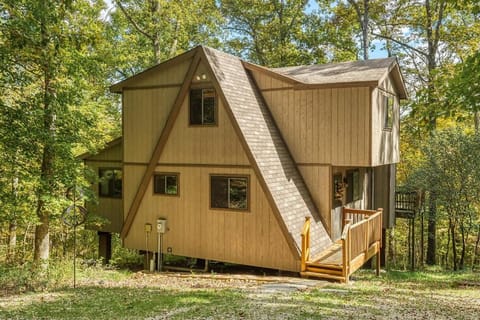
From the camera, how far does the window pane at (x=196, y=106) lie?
11719 mm

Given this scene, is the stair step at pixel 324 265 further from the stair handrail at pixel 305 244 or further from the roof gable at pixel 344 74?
the roof gable at pixel 344 74

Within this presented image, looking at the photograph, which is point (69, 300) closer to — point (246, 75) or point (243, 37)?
point (246, 75)

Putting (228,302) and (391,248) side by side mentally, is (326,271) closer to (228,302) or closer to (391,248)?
(228,302)

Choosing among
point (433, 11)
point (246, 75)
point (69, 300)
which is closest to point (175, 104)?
point (246, 75)

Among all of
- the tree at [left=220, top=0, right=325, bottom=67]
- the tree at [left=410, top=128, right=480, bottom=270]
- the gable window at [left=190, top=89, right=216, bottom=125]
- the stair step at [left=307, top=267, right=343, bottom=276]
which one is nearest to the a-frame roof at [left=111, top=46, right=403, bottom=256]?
the gable window at [left=190, top=89, right=216, bottom=125]

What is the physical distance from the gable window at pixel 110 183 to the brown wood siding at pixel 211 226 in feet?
4.97

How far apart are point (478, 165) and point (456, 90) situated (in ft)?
29.6

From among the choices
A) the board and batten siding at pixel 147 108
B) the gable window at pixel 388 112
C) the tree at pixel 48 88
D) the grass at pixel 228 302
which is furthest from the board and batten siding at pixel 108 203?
the gable window at pixel 388 112

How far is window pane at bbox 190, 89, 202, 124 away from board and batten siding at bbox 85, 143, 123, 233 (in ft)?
12.1

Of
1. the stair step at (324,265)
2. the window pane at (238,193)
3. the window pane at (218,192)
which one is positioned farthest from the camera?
the window pane at (218,192)

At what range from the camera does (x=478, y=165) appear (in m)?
14.7

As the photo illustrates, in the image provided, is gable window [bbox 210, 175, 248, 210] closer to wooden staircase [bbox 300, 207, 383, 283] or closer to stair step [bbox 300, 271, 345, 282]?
wooden staircase [bbox 300, 207, 383, 283]

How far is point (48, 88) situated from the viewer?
10.9 meters

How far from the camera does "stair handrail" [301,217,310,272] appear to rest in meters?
9.91
